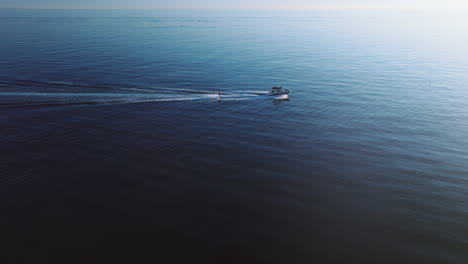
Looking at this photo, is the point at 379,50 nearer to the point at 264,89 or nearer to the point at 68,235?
the point at 264,89

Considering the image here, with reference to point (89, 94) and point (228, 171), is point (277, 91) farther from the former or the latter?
point (89, 94)

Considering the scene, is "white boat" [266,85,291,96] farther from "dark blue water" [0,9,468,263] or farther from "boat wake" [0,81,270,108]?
"dark blue water" [0,9,468,263]

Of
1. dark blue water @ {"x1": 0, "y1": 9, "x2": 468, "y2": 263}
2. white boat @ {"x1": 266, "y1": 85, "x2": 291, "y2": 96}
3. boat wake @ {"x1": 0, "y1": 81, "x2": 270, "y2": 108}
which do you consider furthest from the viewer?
white boat @ {"x1": 266, "y1": 85, "x2": 291, "y2": 96}

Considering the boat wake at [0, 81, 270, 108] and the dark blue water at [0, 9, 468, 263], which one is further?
the boat wake at [0, 81, 270, 108]

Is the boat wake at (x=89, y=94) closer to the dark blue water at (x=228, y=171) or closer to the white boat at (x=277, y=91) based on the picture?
the dark blue water at (x=228, y=171)

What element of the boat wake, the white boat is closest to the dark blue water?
the boat wake

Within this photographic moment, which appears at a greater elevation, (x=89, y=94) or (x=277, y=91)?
(x=89, y=94)

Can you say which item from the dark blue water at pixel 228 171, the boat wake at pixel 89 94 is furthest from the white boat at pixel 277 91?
the dark blue water at pixel 228 171

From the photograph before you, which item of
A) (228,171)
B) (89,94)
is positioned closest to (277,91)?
(228,171)
